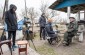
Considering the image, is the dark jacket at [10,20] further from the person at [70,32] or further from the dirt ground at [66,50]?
the person at [70,32]

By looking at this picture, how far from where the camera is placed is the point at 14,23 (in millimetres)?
7242

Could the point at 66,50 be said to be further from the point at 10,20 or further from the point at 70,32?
the point at 10,20

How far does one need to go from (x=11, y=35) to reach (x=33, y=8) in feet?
107

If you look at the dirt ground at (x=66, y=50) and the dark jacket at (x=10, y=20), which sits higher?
the dark jacket at (x=10, y=20)

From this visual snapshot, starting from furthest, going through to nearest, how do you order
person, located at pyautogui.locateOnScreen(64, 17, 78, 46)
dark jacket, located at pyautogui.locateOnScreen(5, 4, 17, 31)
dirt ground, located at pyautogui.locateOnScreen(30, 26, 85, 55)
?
person, located at pyautogui.locateOnScreen(64, 17, 78, 46)
dirt ground, located at pyautogui.locateOnScreen(30, 26, 85, 55)
dark jacket, located at pyautogui.locateOnScreen(5, 4, 17, 31)


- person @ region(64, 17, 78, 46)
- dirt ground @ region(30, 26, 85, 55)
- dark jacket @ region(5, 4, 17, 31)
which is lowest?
dirt ground @ region(30, 26, 85, 55)

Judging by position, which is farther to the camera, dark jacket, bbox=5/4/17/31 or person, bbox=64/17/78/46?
person, bbox=64/17/78/46

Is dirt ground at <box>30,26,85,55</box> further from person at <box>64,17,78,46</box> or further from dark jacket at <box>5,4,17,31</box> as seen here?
dark jacket at <box>5,4,17,31</box>

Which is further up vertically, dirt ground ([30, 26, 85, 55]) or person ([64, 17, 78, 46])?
person ([64, 17, 78, 46])

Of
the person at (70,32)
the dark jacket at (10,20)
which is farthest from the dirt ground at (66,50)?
the dark jacket at (10,20)

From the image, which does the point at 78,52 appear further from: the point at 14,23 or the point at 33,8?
the point at 33,8

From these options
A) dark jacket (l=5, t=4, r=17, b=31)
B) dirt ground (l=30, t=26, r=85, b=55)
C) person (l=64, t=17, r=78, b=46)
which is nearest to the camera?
dark jacket (l=5, t=4, r=17, b=31)

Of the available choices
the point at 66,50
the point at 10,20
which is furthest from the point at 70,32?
the point at 10,20

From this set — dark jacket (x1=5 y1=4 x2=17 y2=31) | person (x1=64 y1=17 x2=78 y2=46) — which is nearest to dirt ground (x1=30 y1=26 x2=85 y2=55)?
person (x1=64 y1=17 x2=78 y2=46)
